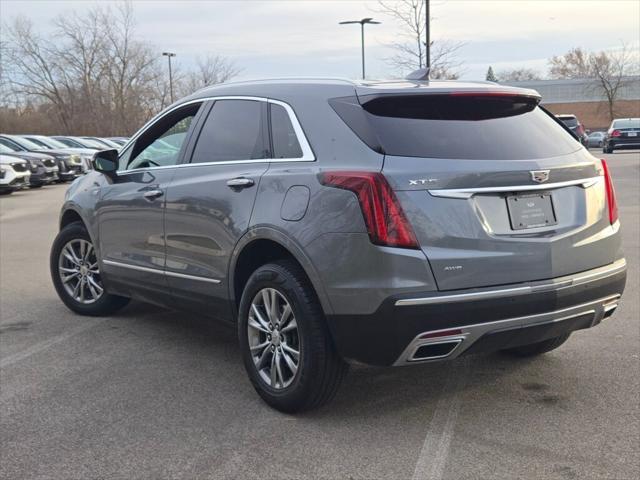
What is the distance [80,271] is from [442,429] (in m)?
3.63

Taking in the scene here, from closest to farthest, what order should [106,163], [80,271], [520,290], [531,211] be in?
[520,290] < [531,211] < [106,163] < [80,271]

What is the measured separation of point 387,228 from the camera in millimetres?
3293

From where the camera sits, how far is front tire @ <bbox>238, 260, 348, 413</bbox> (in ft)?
11.8

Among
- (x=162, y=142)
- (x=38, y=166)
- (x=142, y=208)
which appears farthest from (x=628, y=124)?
(x=142, y=208)

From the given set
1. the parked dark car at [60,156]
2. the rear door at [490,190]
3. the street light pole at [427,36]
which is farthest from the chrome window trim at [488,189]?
the parked dark car at [60,156]

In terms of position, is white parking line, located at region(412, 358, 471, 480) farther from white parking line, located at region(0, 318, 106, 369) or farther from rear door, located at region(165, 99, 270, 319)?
white parking line, located at region(0, 318, 106, 369)

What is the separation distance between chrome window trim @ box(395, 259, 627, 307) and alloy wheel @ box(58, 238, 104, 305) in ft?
11.3

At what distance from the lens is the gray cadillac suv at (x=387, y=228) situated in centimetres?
331

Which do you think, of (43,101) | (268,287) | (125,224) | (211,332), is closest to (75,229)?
(125,224)

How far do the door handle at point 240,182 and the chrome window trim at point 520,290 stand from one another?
1.22 meters

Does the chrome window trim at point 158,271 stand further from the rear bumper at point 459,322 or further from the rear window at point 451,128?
the rear window at point 451,128

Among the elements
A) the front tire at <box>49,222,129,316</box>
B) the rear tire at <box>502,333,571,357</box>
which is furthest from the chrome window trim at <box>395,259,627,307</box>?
the front tire at <box>49,222,129,316</box>

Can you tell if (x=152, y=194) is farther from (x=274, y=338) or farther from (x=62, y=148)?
(x=62, y=148)

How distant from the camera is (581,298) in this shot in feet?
11.9
